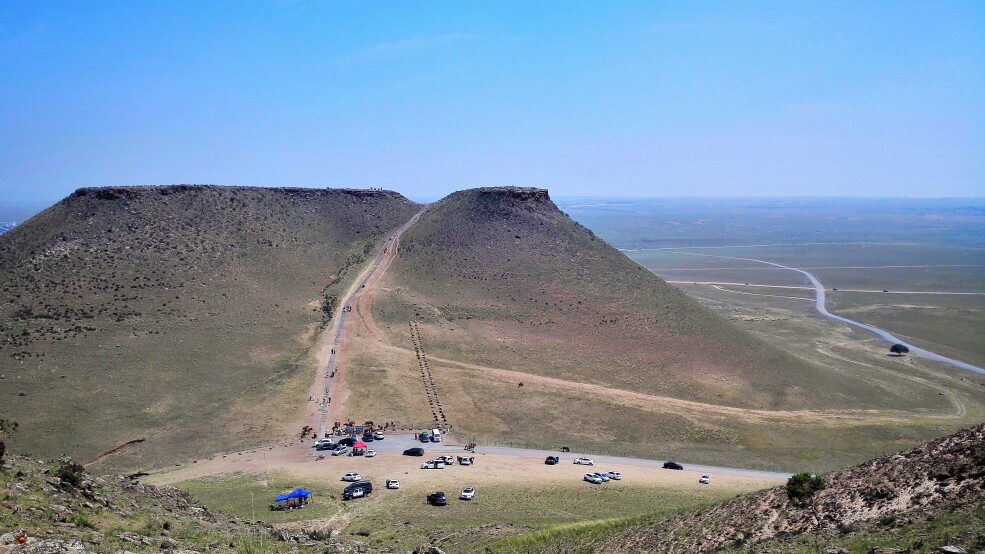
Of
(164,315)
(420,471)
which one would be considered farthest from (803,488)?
(164,315)

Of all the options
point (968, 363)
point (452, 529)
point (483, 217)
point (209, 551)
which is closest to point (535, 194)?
point (483, 217)

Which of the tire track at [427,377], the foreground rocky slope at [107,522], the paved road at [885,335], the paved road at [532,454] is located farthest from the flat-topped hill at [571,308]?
the foreground rocky slope at [107,522]

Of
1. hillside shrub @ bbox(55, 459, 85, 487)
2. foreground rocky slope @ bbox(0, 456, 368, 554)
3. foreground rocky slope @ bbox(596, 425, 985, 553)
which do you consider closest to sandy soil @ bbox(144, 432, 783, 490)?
foreground rocky slope @ bbox(0, 456, 368, 554)

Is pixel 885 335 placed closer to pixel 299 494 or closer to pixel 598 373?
pixel 598 373

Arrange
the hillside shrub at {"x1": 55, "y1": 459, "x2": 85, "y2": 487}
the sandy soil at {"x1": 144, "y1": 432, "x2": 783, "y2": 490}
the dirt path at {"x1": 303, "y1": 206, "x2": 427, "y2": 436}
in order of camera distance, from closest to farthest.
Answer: the hillside shrub at {"x1": 55, "y1": 459, "x2": 85, "y2": 487} < the sandy soil at {"x1": 144, "y1": 432, "x2": 783, "y2": 490} < the dirt path at {"x1": 303, "y1": 206, "x2": 427, "y2": 436}

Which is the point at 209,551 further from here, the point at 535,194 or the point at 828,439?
the point at 535,194

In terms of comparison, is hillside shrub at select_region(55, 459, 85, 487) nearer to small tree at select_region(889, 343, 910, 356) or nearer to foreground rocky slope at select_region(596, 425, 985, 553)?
foreground rocky slope at select_region(596, 425, 985, 553)
